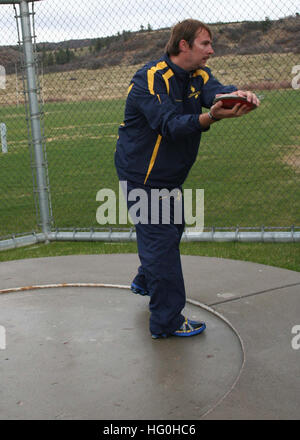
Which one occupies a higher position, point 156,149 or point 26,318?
point 156,149

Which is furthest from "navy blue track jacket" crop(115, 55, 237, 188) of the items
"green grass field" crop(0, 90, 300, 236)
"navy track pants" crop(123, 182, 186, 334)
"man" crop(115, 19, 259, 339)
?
"green grass field" crop(0, 90, 300, 236)

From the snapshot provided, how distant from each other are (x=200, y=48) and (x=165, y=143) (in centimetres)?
53

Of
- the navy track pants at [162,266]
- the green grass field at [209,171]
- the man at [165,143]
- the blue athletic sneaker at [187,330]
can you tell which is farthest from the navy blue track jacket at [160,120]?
the green grass field at [209,171]

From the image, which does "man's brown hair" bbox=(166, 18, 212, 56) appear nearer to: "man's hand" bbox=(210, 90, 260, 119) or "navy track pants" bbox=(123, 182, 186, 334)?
"man's hand" bbox=(210, 90, 260, 119)

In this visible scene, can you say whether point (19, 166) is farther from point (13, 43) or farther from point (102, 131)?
point (13, 43)

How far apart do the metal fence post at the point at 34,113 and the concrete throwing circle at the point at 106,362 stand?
7.04 ft

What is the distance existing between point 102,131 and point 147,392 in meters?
13.2

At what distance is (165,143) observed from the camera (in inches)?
121

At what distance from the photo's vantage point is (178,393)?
263 cm

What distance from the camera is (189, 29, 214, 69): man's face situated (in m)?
2.98

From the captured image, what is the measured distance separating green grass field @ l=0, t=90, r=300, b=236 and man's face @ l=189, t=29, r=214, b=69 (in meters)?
3.63

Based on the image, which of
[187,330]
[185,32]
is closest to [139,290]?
[187,330]
